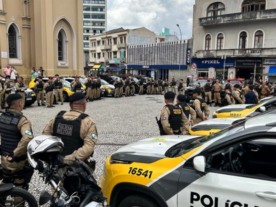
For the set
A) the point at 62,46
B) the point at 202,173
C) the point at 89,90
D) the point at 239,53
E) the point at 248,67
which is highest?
the point at 239,53

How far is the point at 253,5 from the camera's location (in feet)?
117

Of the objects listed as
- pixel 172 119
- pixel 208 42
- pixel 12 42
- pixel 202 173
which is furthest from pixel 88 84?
pixel 208 42

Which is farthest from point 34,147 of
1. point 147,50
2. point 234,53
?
point 147,50

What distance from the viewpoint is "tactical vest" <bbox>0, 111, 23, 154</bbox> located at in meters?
3.47

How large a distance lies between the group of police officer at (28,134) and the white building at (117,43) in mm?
49258

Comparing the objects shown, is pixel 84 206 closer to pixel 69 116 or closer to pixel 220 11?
pixel 69 116

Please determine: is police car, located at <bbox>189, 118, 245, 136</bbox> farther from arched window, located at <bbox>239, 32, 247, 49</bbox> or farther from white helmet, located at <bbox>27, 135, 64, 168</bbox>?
arched window, located at <bbox>239, 32, 247, 49</bbox>

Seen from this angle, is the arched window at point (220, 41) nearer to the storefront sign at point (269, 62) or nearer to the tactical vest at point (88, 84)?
the storefront sign at point (269, 62)

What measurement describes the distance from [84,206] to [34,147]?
2.55ft

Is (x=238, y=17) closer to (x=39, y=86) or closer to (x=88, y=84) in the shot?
(x=88, y=84)

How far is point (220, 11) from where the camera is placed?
38656 mm

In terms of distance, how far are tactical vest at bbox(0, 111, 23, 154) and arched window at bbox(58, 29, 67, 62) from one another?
2380 cm

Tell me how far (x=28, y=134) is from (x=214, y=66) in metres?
37.5

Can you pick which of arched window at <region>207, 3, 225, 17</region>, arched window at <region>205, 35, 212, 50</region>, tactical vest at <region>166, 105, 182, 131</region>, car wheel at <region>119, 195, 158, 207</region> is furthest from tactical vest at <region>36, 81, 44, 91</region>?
arched window at <region>207, 3, 225, 17</region>
